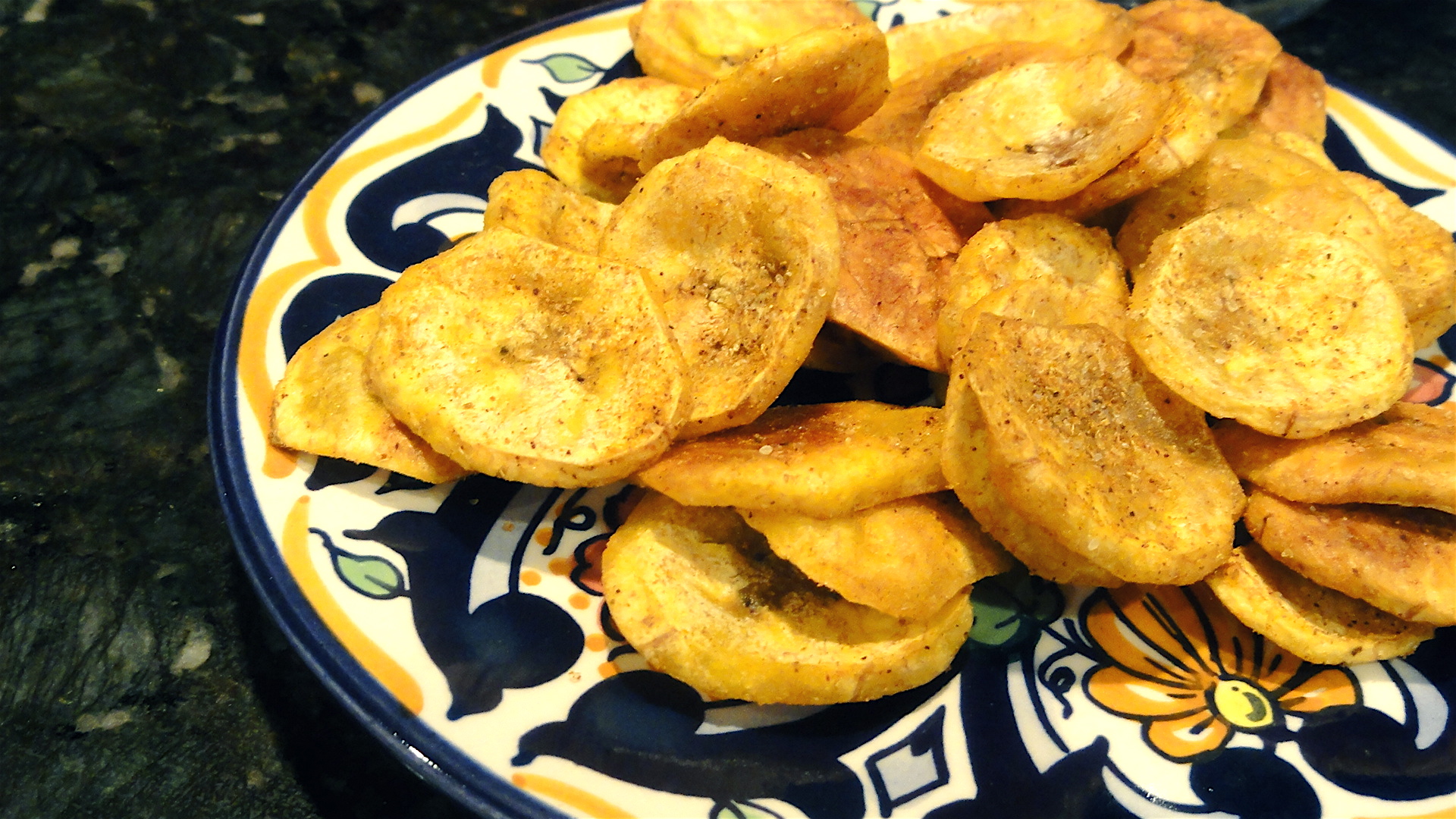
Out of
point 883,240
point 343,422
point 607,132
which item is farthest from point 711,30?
point 343,422

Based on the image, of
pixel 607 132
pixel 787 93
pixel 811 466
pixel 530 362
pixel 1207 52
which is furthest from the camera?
pixel 1207 52

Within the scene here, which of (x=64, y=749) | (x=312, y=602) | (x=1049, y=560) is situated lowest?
(x=64, y=749)

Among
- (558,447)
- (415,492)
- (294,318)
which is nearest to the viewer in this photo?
(558,447)

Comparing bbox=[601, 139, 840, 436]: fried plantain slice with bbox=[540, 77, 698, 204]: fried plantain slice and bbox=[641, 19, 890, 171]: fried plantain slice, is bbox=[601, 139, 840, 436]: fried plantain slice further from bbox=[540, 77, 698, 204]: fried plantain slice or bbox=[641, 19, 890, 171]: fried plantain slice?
bbox=[540, 77, 698, 204]: fried plantain slice

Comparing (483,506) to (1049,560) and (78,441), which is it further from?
(78,441)

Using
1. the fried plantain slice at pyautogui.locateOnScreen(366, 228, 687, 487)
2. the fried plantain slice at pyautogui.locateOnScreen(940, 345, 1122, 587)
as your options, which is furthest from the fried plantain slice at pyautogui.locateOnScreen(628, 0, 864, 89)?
the fried plantain slice at pyautogui.locateOnScreen(940, 345, 1122, 587)

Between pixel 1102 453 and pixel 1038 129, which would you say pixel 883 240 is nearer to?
pixel 1038 129

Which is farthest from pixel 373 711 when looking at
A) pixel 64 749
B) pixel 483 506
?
pixel 64 749
